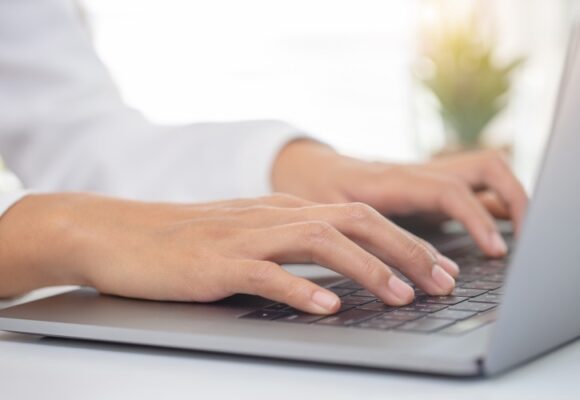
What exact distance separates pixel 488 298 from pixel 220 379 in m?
0.19

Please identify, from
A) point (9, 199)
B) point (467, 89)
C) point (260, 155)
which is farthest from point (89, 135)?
point (467, 89)

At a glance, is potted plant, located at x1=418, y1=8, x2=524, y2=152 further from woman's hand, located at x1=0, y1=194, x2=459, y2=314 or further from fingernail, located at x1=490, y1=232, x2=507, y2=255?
woman's hand, located at x1=0, y1=194, x2=459, y2=314

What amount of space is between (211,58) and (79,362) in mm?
4083

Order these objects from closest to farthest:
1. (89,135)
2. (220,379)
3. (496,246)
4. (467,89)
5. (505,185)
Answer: (220,379) < (496,246) < (505,185) < (89,135) < (467,89)

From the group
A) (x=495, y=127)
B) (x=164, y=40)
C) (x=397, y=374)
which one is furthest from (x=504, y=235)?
(x=164, y=40)

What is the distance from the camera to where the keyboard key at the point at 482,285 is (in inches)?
24.7

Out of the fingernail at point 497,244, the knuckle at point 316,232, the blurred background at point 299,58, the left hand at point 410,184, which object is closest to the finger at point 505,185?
the left hand at point 410,184

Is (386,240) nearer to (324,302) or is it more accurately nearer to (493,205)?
(324,302)

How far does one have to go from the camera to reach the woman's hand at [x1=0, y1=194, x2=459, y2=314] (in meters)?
0.58

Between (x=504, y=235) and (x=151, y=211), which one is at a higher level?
(x=151, y=211)

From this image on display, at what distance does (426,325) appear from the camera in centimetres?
49

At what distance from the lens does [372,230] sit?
61 centimetres

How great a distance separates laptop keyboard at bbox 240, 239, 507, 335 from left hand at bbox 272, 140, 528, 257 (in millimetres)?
248

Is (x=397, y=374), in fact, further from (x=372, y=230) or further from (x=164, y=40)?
(x=164, y=40)
